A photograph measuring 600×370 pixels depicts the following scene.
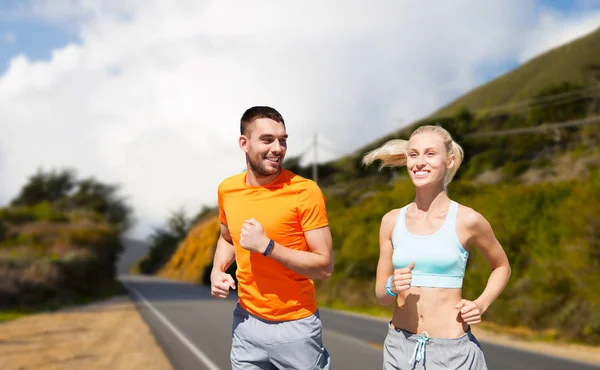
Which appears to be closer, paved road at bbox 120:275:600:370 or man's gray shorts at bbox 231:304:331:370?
man's gray shorts at bbox 231:304:331:370

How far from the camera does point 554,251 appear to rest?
19.3 m

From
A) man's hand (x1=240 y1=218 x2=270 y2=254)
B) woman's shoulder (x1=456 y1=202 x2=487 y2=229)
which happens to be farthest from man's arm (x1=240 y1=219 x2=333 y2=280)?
woman's shoulder (x1=456 y1=202 x2=487 y2=229)

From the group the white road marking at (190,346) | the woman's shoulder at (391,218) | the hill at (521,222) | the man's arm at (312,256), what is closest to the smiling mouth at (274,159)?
the man's arm at (312,256)

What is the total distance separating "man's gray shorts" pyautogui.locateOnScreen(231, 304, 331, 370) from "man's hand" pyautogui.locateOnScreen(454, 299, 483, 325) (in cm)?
78

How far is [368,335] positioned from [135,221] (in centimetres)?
6910

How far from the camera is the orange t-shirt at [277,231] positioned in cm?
404

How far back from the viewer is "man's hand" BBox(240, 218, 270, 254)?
12.7ft

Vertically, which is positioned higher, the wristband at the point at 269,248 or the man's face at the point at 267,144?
the man's face at the point at 267,144

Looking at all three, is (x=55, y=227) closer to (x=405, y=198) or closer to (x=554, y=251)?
(x=405, y=198)

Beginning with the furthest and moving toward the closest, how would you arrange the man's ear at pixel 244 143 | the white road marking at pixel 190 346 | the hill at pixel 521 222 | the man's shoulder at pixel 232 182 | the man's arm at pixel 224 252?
the hill at pixel 521 222, the white road marking at pixel 190 346, the man's arm at pixel 224 252, the man's shoulder at pixel 232 182, the man's ear at pixel 244 143

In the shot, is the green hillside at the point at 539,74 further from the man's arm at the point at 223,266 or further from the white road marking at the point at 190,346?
the man's arm at the point at 223,266

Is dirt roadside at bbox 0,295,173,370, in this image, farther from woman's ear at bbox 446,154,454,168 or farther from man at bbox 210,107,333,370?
woman's ear at bbox 446,154,454,168

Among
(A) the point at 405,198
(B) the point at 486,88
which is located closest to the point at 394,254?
(A) the point at 405,198

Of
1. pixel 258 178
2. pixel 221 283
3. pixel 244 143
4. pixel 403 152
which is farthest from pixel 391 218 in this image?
pixel 221 283
